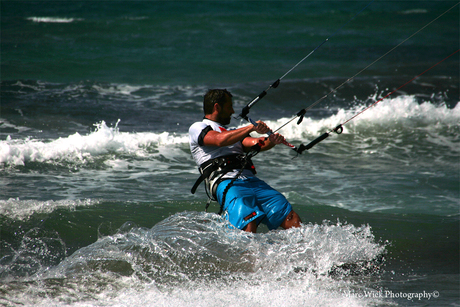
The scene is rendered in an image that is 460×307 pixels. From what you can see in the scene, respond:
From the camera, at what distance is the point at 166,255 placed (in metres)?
4.16

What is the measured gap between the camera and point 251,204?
4.04 metres

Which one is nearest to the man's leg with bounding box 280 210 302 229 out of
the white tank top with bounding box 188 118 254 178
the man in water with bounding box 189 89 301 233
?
the man in water with bounding box 189 89 301 233

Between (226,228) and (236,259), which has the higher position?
(226,228)

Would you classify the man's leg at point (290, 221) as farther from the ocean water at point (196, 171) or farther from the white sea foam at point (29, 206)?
the white sea foam at point (29, 206)

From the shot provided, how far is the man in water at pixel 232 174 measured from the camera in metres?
3.97

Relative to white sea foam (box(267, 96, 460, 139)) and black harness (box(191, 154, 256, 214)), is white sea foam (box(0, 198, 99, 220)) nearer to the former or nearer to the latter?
black harness (box(191, 154, 256, 214))

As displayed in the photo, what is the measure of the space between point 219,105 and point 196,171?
150 inches

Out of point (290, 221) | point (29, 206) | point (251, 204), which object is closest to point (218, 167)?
point (251, 204)

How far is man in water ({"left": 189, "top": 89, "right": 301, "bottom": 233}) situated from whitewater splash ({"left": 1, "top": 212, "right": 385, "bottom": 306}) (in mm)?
133

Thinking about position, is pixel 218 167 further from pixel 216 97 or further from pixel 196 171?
pixel 196 171

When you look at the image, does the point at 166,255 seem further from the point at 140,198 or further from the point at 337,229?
the point at 140,198

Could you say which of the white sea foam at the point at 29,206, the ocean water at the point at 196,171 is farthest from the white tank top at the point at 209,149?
the white sea foam at the point at 29,206

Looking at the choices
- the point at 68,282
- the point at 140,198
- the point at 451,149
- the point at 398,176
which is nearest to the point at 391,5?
the point at 451,149

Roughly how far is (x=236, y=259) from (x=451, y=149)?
7.50 meters
